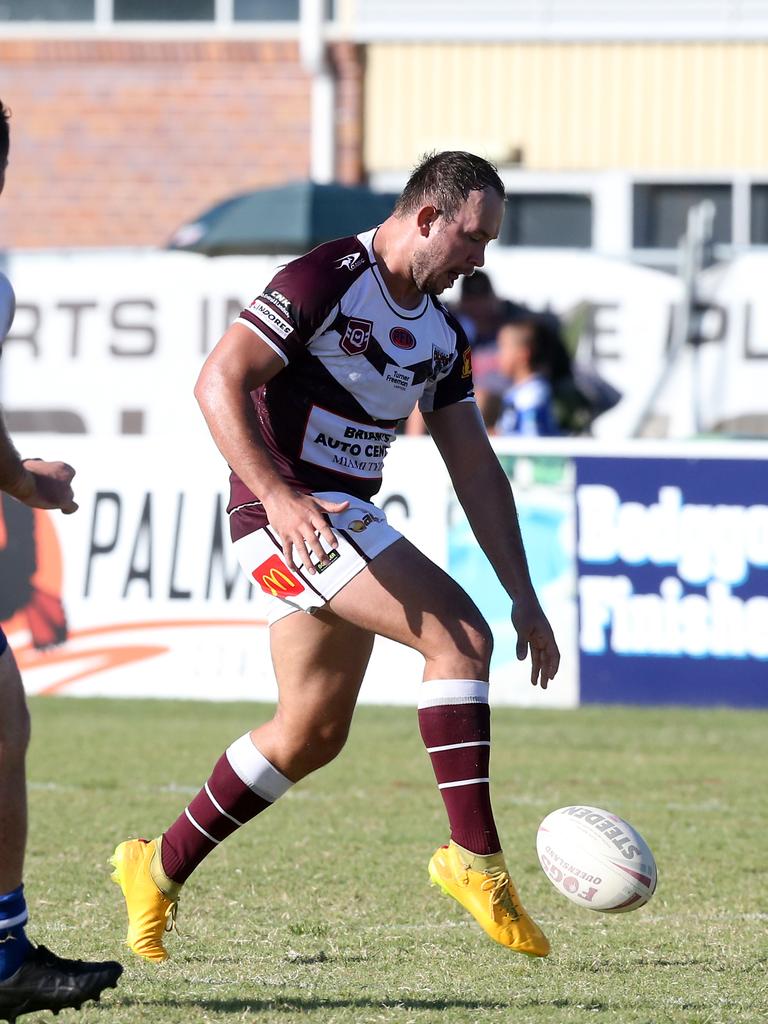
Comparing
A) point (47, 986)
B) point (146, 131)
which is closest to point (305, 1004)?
point (47, 986)

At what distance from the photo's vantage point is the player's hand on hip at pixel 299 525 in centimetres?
460

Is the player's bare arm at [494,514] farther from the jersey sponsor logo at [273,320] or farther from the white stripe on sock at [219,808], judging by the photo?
the white stripe on sock at [219,808]

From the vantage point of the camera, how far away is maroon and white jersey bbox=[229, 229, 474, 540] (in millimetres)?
4852

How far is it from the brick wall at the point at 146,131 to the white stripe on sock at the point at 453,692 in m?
15.3

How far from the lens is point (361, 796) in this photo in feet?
26.9

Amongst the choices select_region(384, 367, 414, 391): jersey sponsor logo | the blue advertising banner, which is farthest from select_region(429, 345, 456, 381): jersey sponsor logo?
the blue advertising banner

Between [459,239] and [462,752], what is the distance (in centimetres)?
140

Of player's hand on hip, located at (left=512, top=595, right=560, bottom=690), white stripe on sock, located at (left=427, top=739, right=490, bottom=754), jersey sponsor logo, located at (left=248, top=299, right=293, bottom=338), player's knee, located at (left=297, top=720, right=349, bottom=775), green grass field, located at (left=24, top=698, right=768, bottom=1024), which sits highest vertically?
jersey sponsor logo, located at (left=248, top=299, right=293, bottom=338)

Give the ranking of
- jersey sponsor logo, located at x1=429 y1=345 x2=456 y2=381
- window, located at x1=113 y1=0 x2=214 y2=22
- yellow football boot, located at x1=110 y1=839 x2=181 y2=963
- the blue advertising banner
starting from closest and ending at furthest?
yellow football boot, located at x1=110 y1=839 x2=181 y2=963 < jersey sponsor logo, located at x1=429 y1=345 x2=456 y2=381 < the blue advertising banner < window, located at x1=113 y1=0 x2=214 y2=22

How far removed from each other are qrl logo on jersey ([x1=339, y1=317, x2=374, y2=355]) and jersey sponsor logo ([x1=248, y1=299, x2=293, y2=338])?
20cm

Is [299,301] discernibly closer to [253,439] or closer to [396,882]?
[253,439]

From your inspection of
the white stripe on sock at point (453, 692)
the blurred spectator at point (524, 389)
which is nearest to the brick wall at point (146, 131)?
the blurred spectator at point (524, 389)

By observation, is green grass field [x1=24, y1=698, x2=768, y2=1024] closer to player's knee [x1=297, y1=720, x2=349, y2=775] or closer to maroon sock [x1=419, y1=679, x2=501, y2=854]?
maroon sock [x1=419, y1=679, x2=501, y2=854]

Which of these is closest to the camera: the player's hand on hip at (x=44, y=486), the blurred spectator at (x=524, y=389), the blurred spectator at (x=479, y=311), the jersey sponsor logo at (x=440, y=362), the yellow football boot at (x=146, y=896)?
the player's hand on hip at (x=44, y=486)
